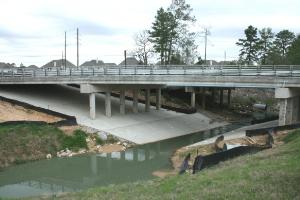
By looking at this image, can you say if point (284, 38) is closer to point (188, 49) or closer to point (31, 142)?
point (188, 49)

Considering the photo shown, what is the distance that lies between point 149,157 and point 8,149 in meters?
10.9

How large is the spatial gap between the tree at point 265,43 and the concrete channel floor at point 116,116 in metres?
44.6

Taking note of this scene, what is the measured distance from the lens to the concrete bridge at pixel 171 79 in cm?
3656

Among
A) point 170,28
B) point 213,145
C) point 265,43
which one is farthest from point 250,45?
point 213,145

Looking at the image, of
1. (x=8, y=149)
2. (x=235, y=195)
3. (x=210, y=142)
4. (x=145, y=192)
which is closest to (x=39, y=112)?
(x=8, y=149)

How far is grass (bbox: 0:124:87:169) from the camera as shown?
30.6m

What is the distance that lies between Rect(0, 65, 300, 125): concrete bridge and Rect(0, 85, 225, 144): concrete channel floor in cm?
152

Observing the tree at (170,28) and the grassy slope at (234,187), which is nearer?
the grassy slope at (234,187)

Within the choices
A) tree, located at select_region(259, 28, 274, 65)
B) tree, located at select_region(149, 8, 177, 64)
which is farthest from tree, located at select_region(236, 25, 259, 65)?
tree, located at select_region(149, 8, 177, 64)

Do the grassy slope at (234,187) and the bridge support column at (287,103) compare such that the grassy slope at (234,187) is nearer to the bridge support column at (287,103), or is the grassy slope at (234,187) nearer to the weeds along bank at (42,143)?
the weeds along bank at (42,143)

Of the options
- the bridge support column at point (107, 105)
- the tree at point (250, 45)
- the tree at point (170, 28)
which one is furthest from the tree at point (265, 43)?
the bridge support column at point (107, 105)

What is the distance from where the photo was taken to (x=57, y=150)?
33.2m

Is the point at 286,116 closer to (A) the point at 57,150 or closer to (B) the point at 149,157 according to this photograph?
(B) the point at 149,157

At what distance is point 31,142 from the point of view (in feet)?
107
